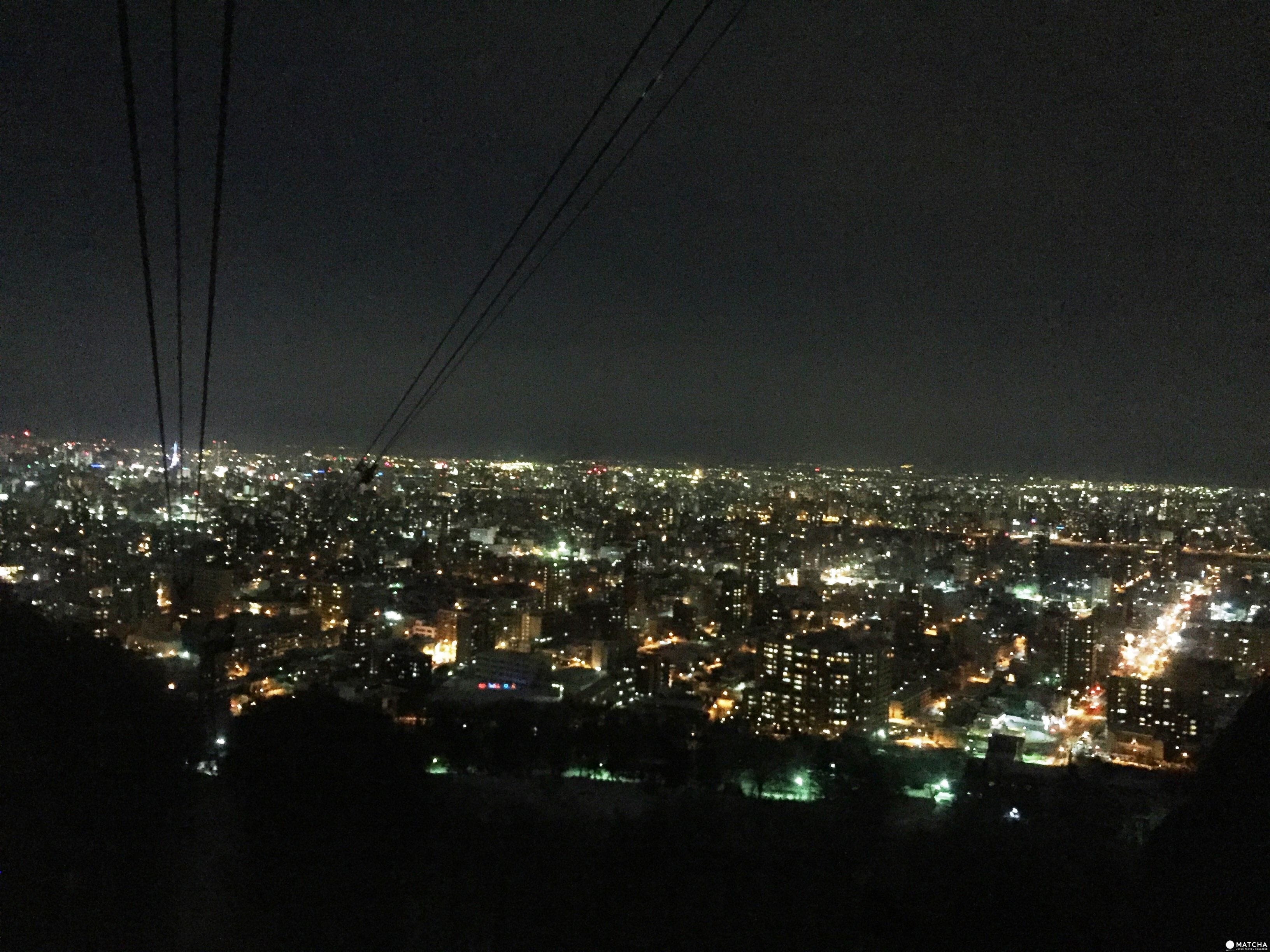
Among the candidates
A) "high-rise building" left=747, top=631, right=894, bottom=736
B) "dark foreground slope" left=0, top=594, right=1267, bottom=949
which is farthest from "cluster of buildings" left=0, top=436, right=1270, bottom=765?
"dark foreground slope" left=0, top=594, right=1267, bottom=949

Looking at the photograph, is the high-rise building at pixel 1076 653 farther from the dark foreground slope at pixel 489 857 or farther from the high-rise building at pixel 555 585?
the high-rise building at pixel 555 585

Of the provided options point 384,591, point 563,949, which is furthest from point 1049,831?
point 384,591

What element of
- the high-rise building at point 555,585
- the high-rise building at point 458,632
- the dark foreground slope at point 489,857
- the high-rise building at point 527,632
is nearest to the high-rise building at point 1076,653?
the dark foreground slope at point 489,857

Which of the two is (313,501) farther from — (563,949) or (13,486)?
(563,949)

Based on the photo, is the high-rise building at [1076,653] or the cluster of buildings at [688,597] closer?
the cluster of buildings at [688,597]

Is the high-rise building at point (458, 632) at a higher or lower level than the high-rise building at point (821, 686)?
higher

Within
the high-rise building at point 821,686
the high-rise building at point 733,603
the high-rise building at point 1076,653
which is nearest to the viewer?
the high-rise building at point 821,686

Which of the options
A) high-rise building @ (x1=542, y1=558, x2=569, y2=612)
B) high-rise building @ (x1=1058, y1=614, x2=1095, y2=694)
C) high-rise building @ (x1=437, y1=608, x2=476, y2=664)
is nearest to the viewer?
high-rise building @ (x1=1058, y1=614, x2=1095, y2=694)

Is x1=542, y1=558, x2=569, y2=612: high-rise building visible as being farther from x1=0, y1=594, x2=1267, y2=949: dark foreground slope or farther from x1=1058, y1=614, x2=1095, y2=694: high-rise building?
x1=0, y1=594, x2=1267, y2=949: dark foreground slope

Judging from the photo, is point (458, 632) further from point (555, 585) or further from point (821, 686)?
point (821, 686)
